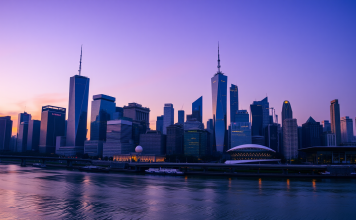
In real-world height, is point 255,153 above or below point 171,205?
above

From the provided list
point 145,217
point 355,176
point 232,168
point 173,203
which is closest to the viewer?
point 145,217

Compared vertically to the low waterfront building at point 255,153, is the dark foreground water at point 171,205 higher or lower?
lower

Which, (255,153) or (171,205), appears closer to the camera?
(171,205)

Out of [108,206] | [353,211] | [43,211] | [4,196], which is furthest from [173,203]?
[4,196]

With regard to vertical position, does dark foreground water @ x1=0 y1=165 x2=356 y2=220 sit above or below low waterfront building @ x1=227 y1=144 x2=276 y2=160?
below

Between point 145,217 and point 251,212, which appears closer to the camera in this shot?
point 145,217

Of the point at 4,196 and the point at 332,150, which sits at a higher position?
the point at 332,150

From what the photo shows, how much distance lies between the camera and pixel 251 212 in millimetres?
43906

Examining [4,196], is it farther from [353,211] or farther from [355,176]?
[355,176]

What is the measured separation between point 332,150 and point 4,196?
127311mm

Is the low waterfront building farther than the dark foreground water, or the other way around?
the low waterfront building

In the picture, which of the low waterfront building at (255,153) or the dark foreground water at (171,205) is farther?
the low waterfront building at (255,153)

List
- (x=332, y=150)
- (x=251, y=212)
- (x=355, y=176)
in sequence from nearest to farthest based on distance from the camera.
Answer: (x=251, y=212) → (x=355, y=176) → (x=332, y=150)

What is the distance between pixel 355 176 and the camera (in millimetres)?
101000
